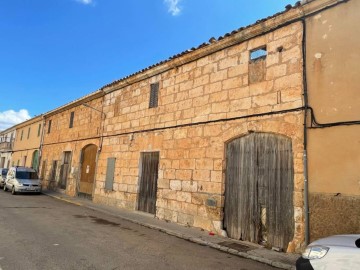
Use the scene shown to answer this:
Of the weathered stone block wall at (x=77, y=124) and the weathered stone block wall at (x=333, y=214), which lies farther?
the weathered stone block wall at (x=77, y=124)

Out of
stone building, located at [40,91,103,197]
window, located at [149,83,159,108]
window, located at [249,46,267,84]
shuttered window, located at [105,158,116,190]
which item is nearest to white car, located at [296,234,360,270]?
window, located at [249,46,267,84]

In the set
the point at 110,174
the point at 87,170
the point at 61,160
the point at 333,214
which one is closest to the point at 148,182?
the point at 110,174

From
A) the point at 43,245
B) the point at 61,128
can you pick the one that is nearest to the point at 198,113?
the point at 43,245

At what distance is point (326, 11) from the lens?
6691mm

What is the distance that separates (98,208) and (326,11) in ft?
34.8

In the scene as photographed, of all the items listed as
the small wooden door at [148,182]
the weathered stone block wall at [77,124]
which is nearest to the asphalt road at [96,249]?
the small wooden door at [148,182]

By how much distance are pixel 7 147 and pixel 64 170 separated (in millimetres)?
20059

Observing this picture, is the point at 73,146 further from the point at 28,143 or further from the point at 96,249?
the point at 96,249

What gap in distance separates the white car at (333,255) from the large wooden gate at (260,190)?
3.27 metres

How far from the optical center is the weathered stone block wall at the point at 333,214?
5617 mm

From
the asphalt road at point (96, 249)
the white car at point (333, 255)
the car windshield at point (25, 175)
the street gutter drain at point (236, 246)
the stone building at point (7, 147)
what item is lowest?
the asphalt road at point (96, 249)

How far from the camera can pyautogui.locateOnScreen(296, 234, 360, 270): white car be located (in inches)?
118

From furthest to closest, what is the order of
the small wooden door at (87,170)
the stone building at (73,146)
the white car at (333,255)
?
the stone building at (73,146) < the small wooden door at (87,170) < the white car at (333,255)

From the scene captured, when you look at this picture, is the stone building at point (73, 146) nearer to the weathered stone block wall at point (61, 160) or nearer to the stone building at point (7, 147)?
the weathered stone block wall at point (61, 160)
